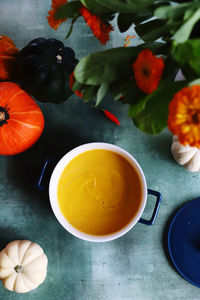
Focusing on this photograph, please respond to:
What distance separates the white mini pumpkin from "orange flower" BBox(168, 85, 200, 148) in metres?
0.58

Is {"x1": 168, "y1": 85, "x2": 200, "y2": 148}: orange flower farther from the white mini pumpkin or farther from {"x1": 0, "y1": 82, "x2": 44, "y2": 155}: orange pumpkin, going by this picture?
the white mini pumpkin

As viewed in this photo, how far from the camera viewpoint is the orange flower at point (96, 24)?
0.51m

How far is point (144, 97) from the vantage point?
1.74 feet

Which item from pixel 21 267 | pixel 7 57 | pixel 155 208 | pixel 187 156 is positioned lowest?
pixel 21 267

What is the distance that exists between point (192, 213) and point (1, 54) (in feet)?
2.21

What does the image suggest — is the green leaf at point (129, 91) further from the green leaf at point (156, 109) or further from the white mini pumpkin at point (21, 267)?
the white mini pumpkin at point (21, 267)

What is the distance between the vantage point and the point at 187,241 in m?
0.92

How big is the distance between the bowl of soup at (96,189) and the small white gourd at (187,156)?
0.44 ft

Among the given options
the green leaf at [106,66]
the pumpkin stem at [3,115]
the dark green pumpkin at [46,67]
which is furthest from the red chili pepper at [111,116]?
the green leaf at [106,66]

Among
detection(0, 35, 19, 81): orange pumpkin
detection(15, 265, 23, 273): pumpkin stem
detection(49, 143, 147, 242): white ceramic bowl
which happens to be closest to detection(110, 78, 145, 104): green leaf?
detection(49, 143, 147, 242): white ceramic bowl

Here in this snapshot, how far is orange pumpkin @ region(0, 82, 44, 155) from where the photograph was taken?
80 cm

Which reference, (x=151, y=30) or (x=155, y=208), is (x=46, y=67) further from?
(x=155, y=208)

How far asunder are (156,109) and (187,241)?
1.67 ft

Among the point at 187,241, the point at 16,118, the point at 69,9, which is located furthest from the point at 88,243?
the point at 69,9
